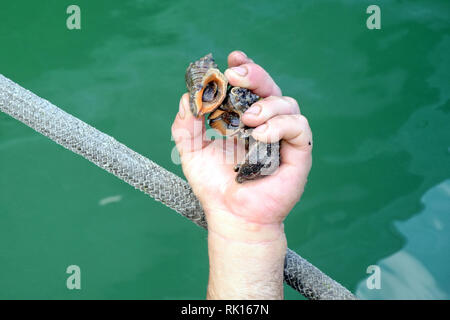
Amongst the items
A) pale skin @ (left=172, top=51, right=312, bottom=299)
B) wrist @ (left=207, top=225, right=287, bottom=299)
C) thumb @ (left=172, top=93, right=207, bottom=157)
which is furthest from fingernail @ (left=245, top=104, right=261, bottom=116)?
wrist @ (left=207, top=225, right=287, bottom=299)

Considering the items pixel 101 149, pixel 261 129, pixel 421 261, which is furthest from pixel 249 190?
pixel 421 261

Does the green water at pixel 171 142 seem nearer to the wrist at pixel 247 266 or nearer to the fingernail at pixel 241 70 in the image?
the wrist at pixel 247 266

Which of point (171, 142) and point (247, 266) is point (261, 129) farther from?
point (171, 142)

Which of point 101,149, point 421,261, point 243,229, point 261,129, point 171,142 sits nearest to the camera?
point 261,129

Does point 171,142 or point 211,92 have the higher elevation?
point 171,142

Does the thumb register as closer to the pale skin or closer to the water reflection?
the pale skin

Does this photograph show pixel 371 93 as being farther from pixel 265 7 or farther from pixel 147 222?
pixel 147 222
